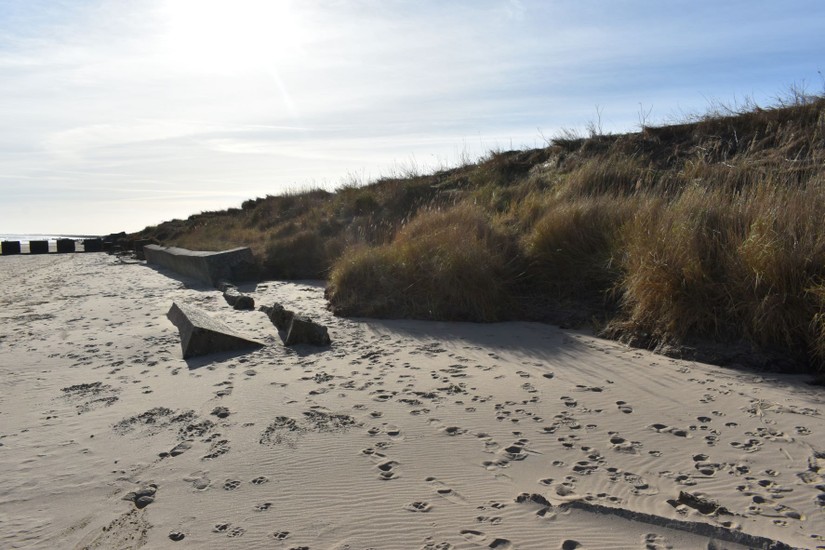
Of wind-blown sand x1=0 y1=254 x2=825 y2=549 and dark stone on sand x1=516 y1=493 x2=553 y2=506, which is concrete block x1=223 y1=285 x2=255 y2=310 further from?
dark stone on sand x1=516 y1=493 x2=553 y2=506

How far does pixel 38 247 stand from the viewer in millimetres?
26391

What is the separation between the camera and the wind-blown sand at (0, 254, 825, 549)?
2705 mm

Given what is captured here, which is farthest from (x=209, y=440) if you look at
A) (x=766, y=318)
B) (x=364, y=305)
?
(x=766, y=318)

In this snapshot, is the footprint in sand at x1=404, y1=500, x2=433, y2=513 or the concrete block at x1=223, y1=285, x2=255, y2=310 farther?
the concrete block at x1=223, y1=285, x2=255, y2=310

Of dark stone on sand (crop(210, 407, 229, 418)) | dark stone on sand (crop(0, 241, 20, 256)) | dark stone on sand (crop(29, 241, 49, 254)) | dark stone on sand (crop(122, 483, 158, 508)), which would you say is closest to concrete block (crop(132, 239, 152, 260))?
dark stone on sand (crop(29, 241, 49, 254))

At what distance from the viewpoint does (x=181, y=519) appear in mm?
2848

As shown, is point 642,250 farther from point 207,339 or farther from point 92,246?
point 92,246

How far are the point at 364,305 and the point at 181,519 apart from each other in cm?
459

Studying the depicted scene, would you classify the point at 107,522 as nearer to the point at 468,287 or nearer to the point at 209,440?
the point at 209,440

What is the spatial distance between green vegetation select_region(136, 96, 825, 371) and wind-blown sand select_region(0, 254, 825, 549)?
0.64 metres

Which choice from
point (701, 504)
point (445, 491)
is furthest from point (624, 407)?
point (445, 491)

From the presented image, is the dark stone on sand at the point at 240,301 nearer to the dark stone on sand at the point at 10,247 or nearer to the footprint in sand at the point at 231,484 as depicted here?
the footprint in sand at the point at 231,484

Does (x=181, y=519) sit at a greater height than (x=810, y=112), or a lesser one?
lesser

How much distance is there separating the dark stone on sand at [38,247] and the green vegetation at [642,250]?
58.9ft
